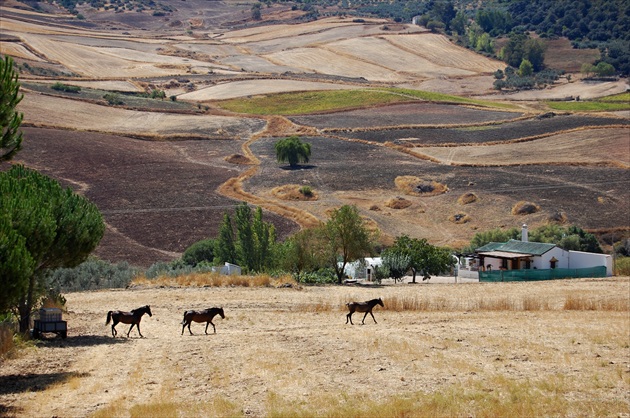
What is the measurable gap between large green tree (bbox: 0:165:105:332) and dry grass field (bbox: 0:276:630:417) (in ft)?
7.04

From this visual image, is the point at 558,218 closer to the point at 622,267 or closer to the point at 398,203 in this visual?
the point at 398,203

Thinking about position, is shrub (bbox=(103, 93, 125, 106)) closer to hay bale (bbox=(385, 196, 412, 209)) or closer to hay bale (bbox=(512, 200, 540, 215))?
hay bale (bbox=(385, 196, 412, 209))

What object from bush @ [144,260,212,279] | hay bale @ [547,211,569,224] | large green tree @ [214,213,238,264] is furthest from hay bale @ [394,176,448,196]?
bush @ [144,260,212,279]

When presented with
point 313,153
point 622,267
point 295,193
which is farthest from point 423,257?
point 313,153

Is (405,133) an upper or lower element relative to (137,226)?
upper

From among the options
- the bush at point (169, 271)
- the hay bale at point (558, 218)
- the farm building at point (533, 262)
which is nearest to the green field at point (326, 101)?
the hay bale at point (558, 218)

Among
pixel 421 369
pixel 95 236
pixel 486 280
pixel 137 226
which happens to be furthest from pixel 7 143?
pixel 137 226

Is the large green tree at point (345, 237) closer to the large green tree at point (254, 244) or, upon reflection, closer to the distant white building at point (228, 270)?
the large green tree at point (254, 244)

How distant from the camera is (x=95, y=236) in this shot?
2870 cm

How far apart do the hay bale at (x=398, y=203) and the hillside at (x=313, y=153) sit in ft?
2.19

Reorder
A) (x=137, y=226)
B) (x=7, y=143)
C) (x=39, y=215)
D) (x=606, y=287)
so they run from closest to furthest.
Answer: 1. (x=7, y=143)
2. (x=39, y=215)
3. (x=606, y=287)
4. (x=137, y=226)

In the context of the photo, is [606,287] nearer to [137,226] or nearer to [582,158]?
[137,226]

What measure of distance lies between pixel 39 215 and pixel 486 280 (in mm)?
37007

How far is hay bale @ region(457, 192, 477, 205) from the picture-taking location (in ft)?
273
